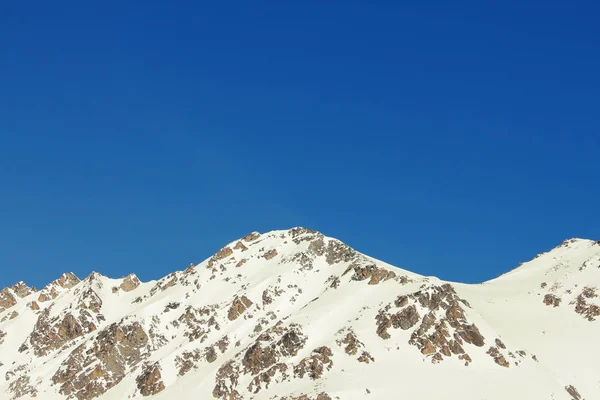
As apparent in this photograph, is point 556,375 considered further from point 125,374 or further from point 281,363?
point 125,374

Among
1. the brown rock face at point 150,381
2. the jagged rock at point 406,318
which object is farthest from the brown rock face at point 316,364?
the brown rock face at point 150,381

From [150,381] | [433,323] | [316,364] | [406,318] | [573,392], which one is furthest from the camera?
[150,381]

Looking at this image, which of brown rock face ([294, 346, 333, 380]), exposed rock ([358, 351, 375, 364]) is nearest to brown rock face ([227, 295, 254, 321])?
brown rock face ([294, 346, 333, 380])

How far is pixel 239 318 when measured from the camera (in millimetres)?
195250

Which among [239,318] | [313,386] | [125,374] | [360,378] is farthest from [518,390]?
[125,374]

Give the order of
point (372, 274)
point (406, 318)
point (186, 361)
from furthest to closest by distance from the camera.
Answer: point (372, 274), point (186, 361), point (406, 318)

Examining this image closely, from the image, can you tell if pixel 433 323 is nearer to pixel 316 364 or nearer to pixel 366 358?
pixel 366 358

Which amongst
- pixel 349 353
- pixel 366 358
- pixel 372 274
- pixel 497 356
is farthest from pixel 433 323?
pixel 372 274

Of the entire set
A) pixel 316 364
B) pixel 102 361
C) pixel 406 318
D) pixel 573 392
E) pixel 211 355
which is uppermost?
pixel 102 361

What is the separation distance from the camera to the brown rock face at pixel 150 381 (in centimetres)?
17450

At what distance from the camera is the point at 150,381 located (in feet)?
578

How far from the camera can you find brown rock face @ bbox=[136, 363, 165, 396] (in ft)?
573

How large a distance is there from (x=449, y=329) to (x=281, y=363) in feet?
125

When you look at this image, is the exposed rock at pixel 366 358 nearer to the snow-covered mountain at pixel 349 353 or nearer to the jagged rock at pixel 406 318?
the snow-covered mountain at pixel 349 353
